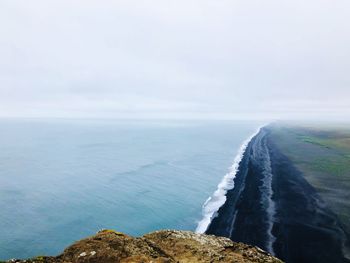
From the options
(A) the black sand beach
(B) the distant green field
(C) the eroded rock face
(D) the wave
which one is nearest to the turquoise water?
(D) the wave

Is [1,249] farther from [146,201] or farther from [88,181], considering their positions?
[88,181]

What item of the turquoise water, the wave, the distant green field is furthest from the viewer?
A: the distant green field

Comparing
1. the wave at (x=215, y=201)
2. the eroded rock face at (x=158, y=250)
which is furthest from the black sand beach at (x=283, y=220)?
the eroded rock face at (x=158, y=250)

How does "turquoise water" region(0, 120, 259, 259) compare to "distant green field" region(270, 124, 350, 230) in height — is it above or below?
below

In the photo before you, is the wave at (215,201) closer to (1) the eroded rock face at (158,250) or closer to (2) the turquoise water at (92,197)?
(2) the turquoise water at (92,197)

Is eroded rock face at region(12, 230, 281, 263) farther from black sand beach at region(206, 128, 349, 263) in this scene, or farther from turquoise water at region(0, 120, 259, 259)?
turquoise water at region(0, 120, 259, 259)

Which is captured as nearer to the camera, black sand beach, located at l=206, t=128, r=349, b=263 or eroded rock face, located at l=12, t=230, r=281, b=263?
eroded rock face, located at l=12, t=230, r=281, b=263

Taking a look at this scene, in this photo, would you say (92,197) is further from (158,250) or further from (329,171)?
(329,171)
